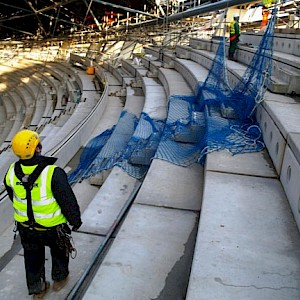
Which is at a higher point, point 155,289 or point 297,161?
point 297,161

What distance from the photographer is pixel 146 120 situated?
6543 mm

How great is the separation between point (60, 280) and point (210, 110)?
350 centimetres

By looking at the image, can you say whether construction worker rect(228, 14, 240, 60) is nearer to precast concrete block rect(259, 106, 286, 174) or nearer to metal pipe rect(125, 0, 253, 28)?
metal pipe rect(125, 0, 253, 28)

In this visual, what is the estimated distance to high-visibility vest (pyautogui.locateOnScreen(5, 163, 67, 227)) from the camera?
2.67 meters

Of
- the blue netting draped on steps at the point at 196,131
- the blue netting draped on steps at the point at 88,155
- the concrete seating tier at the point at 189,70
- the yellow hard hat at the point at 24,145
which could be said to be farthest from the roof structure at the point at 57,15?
the yellow hard hat at the point at 24,145

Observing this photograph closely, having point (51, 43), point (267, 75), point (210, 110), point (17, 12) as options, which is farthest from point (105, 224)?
point (17, 12)

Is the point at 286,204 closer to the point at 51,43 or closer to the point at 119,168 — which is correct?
the point at 119,168

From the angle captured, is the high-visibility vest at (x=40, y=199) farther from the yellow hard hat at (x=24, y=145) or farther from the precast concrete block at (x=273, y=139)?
the precast concrete block at (x=273, y=139)

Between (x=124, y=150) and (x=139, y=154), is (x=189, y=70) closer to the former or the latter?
(x=124, y=150)

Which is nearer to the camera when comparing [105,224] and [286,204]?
[286,204]

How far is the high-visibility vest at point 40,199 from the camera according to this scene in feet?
8.77

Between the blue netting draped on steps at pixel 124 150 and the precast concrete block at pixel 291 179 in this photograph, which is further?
the blue netting draped on steps at pixel 124 150

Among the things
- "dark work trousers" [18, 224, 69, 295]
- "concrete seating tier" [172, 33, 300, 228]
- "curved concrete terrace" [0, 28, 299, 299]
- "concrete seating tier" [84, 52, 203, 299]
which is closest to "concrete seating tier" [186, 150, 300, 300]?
"curved concrete terrace" [0, 28, 299, 299]

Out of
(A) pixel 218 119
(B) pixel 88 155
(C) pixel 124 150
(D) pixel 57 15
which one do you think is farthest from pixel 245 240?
(D) pixel 57 15
